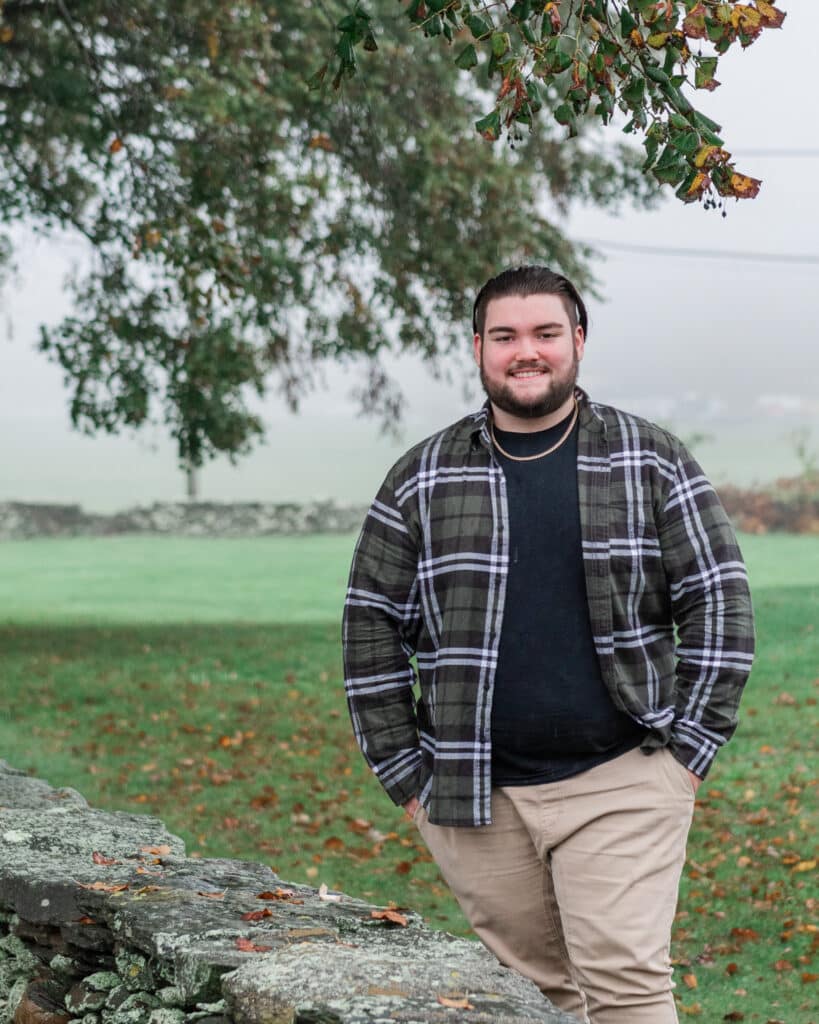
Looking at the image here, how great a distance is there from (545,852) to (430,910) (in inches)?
184

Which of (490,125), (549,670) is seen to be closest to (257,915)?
(549,670)

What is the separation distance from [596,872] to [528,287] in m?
1.71

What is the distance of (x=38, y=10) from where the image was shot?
15016 mm

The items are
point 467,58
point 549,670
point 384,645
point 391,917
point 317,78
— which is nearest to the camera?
point 549,670

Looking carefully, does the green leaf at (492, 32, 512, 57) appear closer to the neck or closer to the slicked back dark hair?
the slicked back dark hair

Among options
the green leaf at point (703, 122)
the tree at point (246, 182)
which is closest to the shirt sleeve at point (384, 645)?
the green leaf at point (703, 122)

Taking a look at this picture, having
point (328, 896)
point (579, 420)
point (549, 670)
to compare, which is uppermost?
point (579, 420)

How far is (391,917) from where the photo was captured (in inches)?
150

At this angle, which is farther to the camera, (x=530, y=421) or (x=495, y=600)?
(x=530, y=421)

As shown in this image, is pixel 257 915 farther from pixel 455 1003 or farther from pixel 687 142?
pixel 687 142

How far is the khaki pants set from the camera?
3613 millimetres

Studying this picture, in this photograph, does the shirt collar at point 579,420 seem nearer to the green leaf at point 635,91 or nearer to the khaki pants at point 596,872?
the khaki pants at point 596,872

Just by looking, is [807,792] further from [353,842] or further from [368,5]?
[368,5]

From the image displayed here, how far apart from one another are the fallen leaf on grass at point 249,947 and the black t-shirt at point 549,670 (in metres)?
0.81
